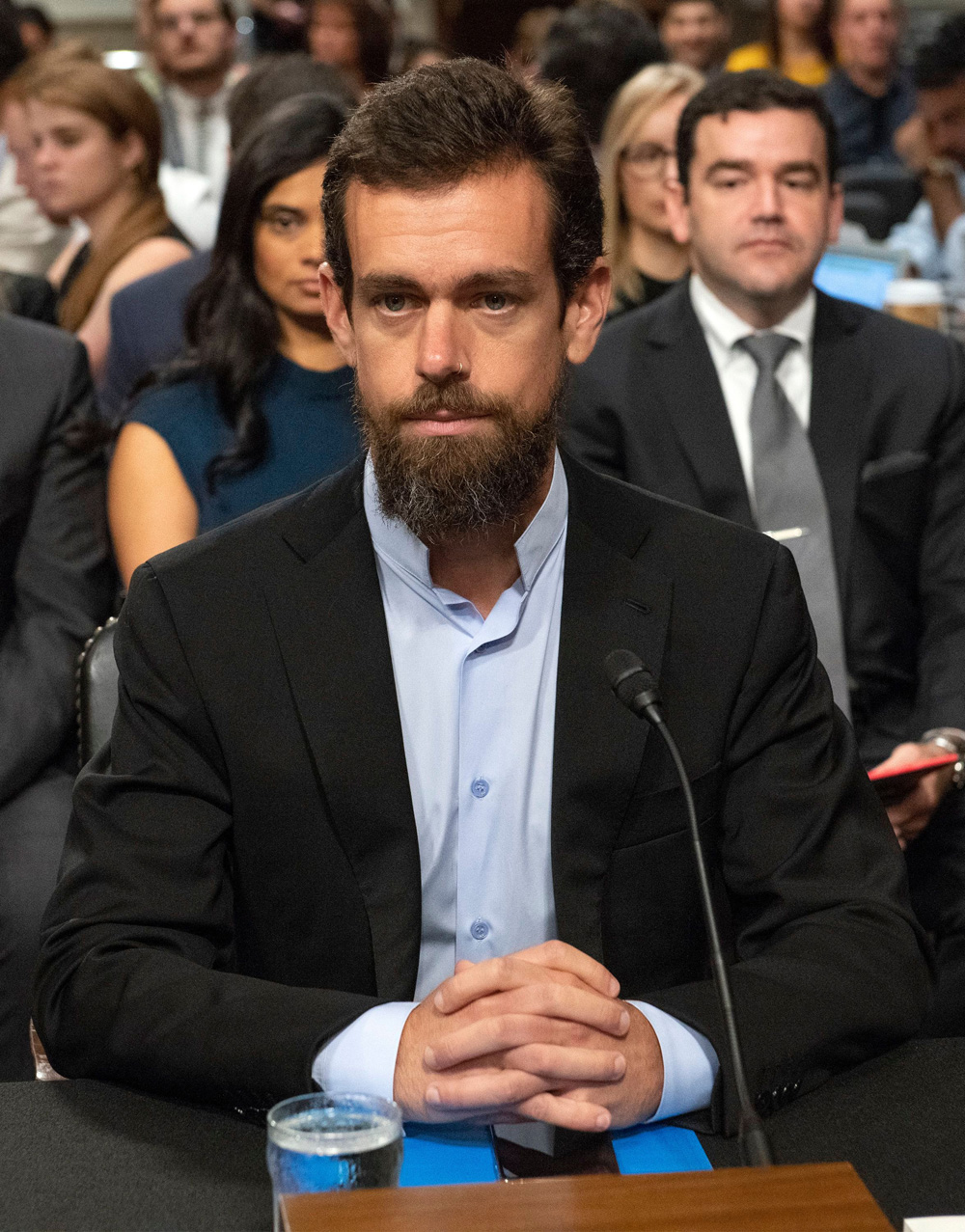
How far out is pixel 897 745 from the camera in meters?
2.55

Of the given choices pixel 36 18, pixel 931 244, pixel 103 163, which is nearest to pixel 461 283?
pixel 103 163

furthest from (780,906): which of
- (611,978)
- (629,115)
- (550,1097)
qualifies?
(629,115)

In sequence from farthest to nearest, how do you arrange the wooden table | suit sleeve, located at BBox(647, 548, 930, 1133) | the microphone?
suit sleeve, located at BBox(647, 548, 930, 1133)
the microphone
the wooden table

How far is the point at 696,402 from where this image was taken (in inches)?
106

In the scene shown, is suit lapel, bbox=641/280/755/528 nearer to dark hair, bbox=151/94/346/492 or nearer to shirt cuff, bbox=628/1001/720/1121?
dark hair, bbox=151/94/346/492

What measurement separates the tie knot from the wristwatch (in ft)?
2.29

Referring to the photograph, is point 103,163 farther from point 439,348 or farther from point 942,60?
point 942,60

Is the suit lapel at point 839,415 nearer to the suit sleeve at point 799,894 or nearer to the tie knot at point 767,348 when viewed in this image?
the tie knot at point 767,348

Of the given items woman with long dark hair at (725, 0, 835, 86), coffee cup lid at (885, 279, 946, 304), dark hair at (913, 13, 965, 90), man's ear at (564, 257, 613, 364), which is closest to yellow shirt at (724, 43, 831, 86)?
woman with long dark hair at (725, 0, 835, 86)

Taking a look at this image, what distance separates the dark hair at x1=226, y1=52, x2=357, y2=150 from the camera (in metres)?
3.46

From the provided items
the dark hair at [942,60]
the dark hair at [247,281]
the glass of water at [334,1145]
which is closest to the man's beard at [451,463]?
the glass of water at [334,1145]

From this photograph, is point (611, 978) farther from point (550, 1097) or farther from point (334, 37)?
point (334, 37)

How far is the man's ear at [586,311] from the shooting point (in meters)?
1.65

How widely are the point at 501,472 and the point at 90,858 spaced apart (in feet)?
1.76
